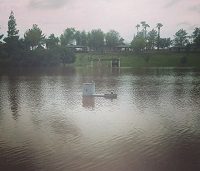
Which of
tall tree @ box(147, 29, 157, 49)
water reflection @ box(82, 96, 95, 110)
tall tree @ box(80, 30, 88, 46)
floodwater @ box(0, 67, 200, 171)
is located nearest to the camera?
floodwater @ box(0, 67, 200, 171)

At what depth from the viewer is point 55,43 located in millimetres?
113500

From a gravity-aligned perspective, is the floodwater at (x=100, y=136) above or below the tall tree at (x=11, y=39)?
below

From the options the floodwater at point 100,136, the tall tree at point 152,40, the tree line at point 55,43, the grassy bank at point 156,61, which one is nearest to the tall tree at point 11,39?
the tree line at point 55,43

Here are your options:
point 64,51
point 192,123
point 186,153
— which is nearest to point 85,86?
point 192,123

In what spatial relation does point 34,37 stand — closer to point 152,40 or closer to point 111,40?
point 111,40

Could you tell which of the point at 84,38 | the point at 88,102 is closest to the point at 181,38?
the point at 84,38

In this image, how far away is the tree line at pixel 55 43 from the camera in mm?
88375

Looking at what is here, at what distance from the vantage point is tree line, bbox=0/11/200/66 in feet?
290

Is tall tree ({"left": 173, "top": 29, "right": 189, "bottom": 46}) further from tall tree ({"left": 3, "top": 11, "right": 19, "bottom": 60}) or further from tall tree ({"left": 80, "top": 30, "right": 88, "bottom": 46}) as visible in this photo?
tall tree ({"left": 3, "top": 11, "right": 19, "bottom": 60})

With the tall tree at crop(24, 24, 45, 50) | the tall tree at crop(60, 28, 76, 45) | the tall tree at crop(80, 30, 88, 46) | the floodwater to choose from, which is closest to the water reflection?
the floodwater

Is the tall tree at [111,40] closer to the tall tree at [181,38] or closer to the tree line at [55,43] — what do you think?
the tree line at [55,43]

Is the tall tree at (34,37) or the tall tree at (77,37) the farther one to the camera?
the tall tree at (77,37)

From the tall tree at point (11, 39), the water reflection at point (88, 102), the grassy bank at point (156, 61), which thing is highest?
the tall tree at point (11, 39)

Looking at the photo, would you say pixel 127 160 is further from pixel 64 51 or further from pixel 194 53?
Answer: pixel 194 53
